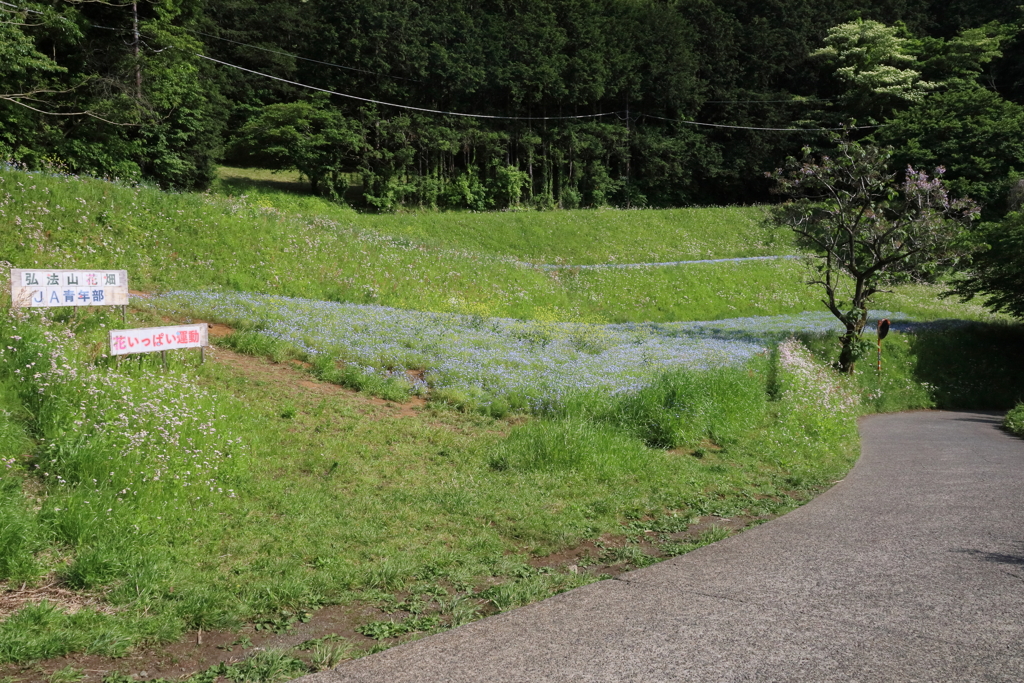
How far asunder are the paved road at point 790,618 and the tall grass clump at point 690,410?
10.9 ft

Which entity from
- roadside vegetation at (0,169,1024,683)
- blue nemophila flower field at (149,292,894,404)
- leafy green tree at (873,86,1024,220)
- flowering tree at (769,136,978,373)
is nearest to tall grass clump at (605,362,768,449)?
roadside vegetation at (0,169,1024,683)

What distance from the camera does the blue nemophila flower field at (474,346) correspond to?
39.3ft

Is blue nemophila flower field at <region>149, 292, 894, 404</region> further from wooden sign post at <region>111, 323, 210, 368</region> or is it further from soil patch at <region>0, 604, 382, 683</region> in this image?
soil patch at <region>0, 604, 382, 683</region>

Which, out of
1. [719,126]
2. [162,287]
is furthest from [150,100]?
[719,126]

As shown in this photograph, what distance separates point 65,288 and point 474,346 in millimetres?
7146

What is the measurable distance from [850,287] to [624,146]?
81.1 feet

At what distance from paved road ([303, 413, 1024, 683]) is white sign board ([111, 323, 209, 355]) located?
5741 millimetres

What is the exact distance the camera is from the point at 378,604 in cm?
518

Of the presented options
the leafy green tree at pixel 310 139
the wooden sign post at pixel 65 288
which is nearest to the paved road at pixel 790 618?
the wooden sign post at pixel 65 288

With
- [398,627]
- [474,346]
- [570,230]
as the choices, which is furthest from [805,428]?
[570,230]

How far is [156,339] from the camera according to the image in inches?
341

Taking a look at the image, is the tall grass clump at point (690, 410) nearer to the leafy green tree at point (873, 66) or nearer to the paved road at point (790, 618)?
the paved road at point (790, 618)

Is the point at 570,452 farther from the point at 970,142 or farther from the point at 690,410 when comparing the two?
the point at 970,142

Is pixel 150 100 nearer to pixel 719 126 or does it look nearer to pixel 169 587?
pixel 169 587
